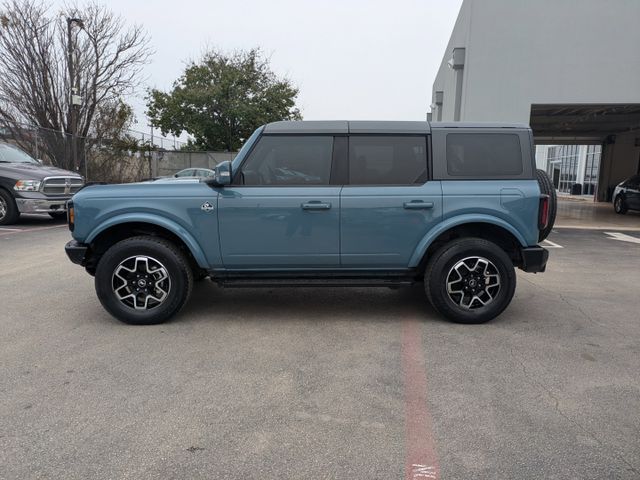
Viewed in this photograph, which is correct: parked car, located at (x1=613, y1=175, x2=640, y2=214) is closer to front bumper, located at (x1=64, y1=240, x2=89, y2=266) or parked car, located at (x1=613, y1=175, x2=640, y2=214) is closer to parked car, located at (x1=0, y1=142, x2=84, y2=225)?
parked car, located at (x1=0, y1=142, x2=84, y2=225)

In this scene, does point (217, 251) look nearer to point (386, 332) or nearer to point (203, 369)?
point (203, 369)

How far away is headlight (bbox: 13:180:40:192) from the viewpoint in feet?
35.4

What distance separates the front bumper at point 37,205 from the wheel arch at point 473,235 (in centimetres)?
917

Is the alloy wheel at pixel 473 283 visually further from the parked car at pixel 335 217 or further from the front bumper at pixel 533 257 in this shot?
the front bumper at pixel 533 257

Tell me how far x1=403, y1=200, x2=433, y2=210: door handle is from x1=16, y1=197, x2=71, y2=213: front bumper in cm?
913

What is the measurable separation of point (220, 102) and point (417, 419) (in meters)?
29.5

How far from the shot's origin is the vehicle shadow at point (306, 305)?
15.9ft

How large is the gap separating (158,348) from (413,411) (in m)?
2.20


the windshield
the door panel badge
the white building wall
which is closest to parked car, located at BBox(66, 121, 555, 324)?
the door panel badge

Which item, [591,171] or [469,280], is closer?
[469,280]

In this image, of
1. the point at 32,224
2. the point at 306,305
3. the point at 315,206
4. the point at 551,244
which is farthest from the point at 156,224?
the point at 32,224

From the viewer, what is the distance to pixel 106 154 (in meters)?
19.8

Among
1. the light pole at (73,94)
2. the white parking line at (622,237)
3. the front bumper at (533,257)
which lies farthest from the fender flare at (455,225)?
the light pole at (73,94)

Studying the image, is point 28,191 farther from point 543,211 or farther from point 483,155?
point 543,211
